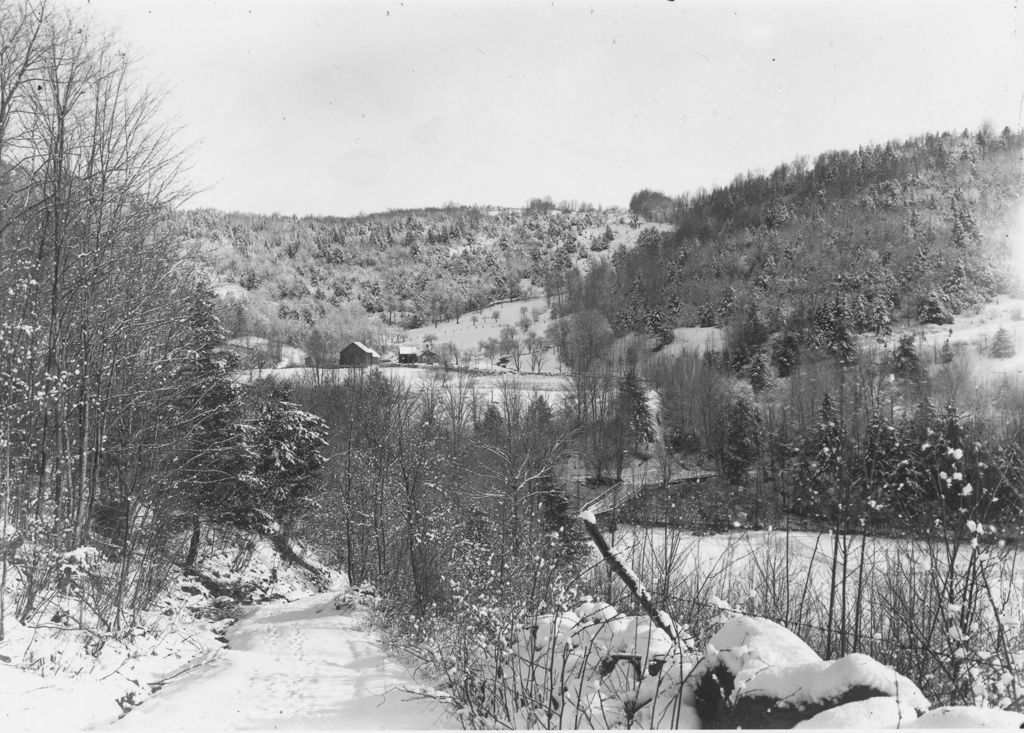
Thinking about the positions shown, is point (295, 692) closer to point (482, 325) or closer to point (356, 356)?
point (356, 356)

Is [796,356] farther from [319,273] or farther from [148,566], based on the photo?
[319,273]

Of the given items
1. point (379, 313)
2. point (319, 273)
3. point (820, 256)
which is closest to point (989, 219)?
point (820, 256)

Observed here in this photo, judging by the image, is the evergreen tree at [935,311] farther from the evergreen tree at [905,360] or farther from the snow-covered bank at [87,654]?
the snow-covered bank at [87,654]

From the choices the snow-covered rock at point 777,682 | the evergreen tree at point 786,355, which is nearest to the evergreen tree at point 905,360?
the evergreen tree at point 786,355

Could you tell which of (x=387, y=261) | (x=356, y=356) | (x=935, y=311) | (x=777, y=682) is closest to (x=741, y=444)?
(x=777, y=682)

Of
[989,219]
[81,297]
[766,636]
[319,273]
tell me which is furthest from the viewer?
[319,273]

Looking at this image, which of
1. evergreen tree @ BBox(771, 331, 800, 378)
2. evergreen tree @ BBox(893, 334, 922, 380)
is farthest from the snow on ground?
evergreen tree @ BBox(893, 334, 922, 380)

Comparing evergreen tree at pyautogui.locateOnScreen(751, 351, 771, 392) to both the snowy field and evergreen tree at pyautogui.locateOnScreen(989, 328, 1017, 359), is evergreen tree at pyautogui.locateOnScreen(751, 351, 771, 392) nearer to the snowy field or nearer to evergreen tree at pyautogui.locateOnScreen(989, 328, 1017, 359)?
evergreen tree at pyautogui.locateOnScreen(989, 328, 1017, 359)
